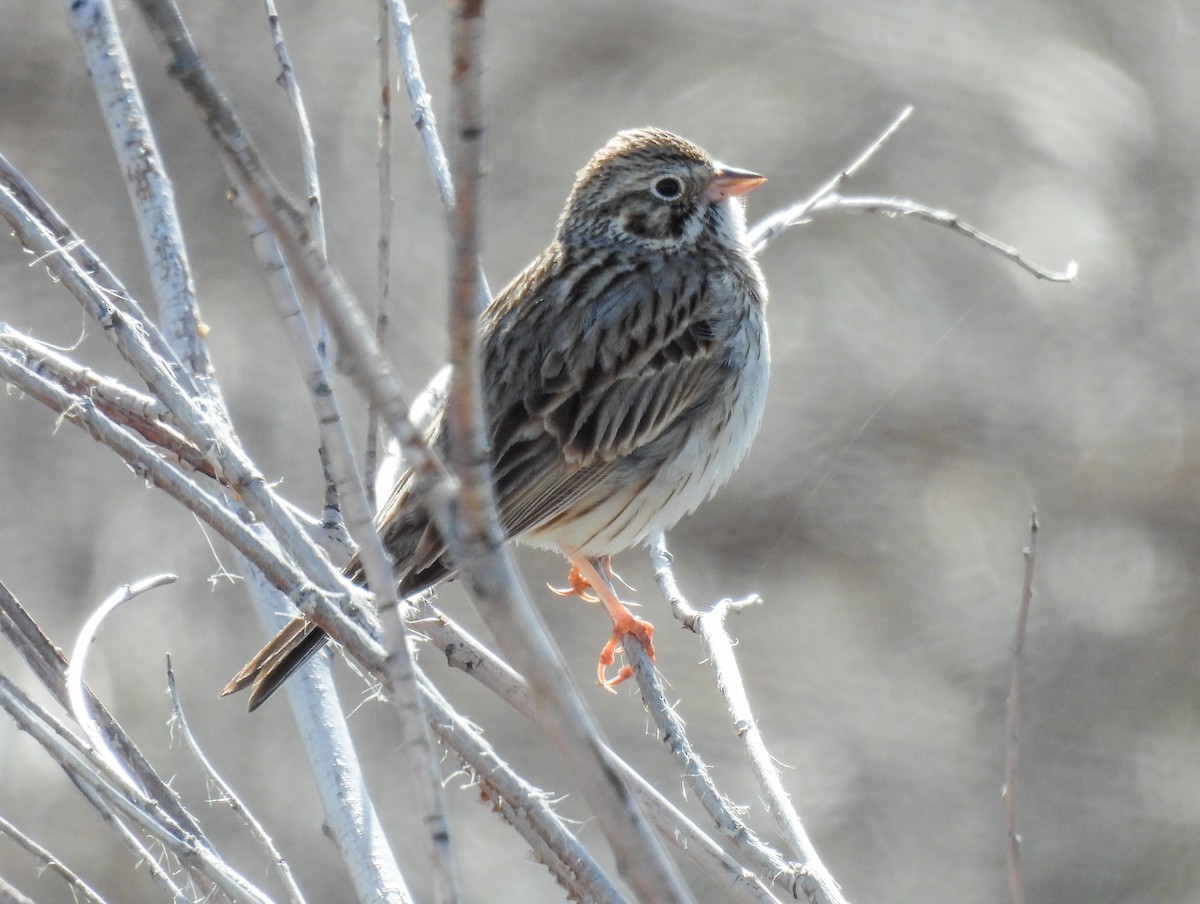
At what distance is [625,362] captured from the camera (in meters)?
4.14

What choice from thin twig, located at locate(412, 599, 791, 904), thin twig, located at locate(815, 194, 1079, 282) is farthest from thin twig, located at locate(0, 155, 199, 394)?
thin twig, located at locate(815, 194, 1079, 282)

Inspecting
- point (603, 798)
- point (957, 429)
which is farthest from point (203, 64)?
point (957, 429)

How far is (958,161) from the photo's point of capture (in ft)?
26.5

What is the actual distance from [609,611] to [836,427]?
3.81 meters

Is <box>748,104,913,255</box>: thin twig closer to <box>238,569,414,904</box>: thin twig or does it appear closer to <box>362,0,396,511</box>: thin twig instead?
<box>362,0,396,511</box>: thin twig

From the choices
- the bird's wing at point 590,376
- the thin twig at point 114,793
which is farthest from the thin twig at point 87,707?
the bird's wing at point 590,376

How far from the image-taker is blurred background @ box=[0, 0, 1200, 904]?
7.22 metres

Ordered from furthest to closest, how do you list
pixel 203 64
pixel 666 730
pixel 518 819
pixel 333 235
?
pixel 333 235 < pixel 666 730 < pixel 518 819 < pixel 203 64

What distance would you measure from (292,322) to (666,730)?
5.27 feet

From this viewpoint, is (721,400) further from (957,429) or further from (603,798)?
(957,429)

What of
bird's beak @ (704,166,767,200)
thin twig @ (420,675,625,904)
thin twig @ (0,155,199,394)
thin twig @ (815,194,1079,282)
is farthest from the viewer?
bird's beak @ (704,166,767,200)

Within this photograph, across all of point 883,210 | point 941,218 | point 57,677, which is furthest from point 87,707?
point 883,210

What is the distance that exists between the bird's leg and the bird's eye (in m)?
1.09

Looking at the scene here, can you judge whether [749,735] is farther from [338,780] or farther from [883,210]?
[883,210]
